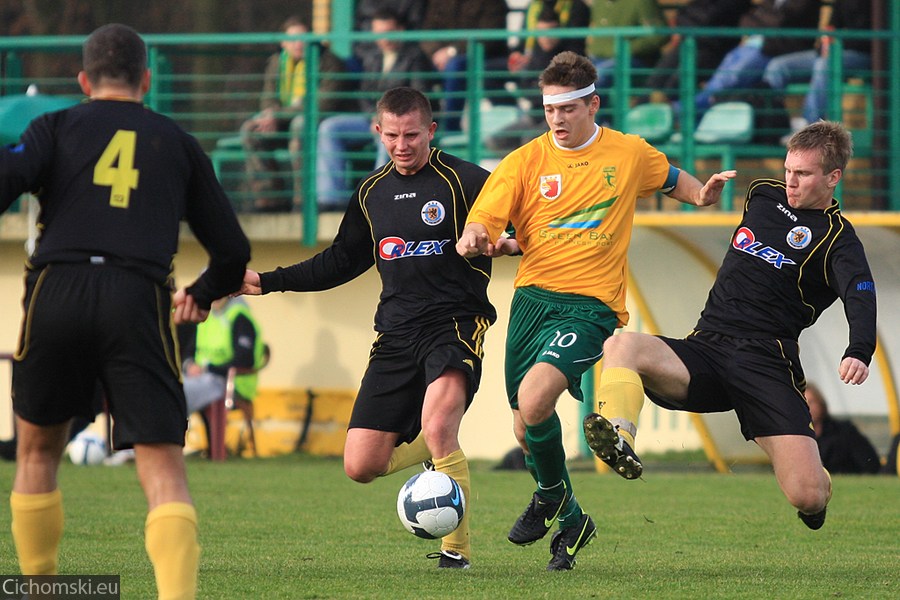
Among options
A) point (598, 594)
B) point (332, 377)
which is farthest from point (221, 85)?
point (598, 594)

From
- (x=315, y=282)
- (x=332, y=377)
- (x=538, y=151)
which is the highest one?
(x=538, y=151)

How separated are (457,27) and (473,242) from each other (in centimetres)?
889

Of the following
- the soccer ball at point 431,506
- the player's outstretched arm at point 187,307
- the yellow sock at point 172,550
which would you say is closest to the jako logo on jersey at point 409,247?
the soccer ball at point 431,506

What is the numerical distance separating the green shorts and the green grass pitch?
951 millimetres

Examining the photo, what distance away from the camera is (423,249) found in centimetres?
763

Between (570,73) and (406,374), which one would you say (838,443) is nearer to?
(406,374)

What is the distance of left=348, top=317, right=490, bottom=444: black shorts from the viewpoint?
7477 millimetres

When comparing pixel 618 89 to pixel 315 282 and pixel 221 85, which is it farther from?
pixel 221 85

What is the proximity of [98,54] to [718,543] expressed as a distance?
15.8 feet

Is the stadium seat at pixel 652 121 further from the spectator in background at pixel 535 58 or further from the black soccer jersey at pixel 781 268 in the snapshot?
the black soccer jersey at pixel 781 268

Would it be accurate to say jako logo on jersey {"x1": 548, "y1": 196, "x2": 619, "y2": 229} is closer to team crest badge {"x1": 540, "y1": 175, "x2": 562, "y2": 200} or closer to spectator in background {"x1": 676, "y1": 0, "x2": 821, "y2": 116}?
team crest badge {"x1": 540, "y1": 175, "x2": 562, "y2": 200}

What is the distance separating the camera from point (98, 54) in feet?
16.9

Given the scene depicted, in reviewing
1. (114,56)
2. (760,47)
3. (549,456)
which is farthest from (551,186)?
(760,47)

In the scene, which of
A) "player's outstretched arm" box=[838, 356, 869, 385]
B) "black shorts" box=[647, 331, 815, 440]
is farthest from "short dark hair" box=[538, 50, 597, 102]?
"player's outstretched arm" box=[838, 356, 869, 385]
